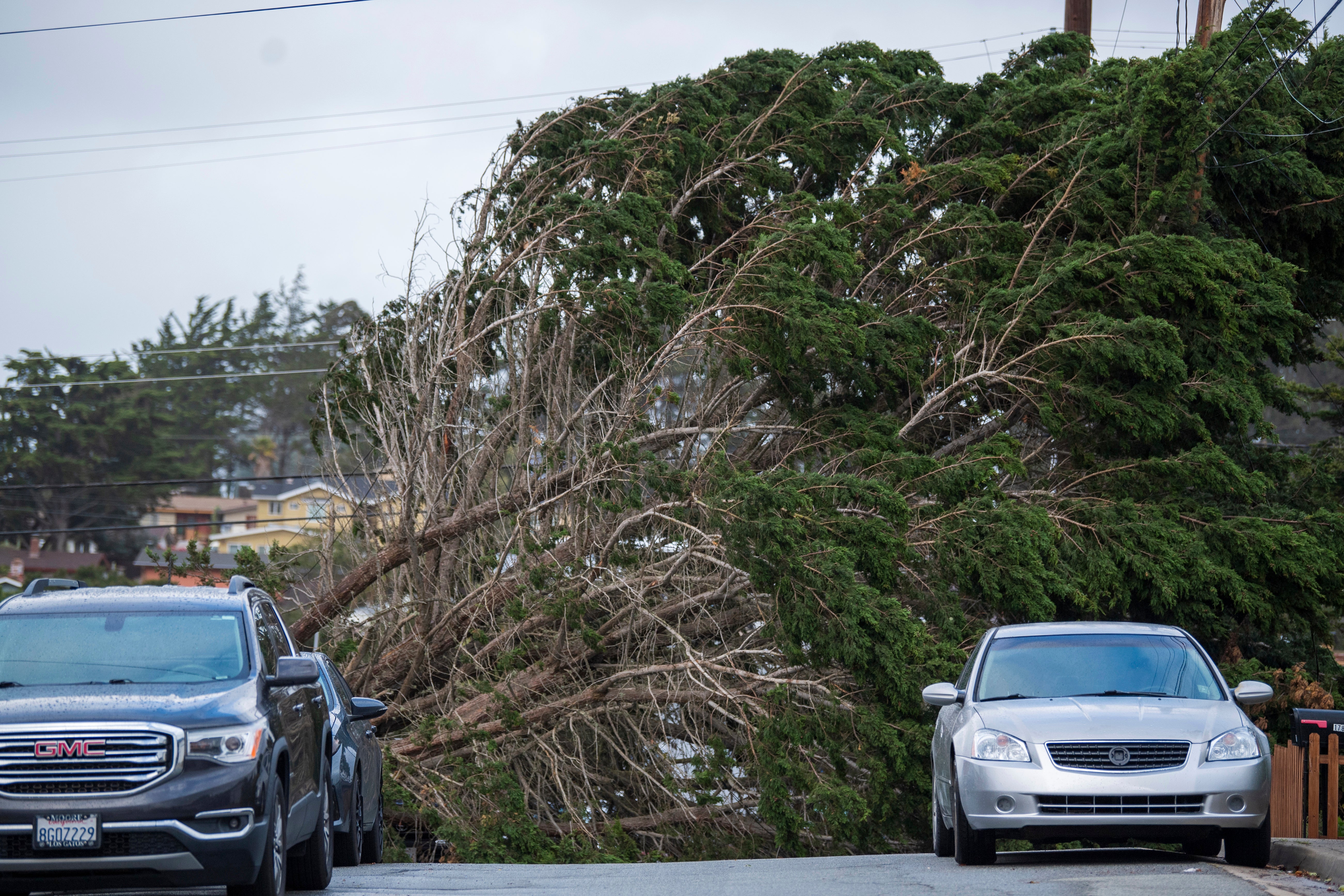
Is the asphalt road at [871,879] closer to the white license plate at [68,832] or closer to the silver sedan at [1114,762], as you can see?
the silver sedan at [1114,762]

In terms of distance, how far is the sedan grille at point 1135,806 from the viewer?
8.29 metres

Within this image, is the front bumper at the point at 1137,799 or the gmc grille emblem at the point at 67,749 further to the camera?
the front bumper at the point at 1137,799

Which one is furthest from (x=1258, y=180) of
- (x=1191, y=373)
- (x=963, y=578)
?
(x=963, y=578)

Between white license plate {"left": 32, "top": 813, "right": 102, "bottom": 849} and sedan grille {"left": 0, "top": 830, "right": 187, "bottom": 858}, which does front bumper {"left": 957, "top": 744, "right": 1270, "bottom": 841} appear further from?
white license plate {"left": 32, "top": 813, "right": 102, "bottom": 849}

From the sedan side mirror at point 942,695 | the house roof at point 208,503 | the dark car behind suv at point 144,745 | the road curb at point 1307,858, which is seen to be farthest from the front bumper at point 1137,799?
the house roof at point 208,503

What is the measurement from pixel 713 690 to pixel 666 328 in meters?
A: 5.07

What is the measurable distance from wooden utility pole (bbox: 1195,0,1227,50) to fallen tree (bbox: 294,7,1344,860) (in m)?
0.51

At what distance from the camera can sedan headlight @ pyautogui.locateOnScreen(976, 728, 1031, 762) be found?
8516 mm

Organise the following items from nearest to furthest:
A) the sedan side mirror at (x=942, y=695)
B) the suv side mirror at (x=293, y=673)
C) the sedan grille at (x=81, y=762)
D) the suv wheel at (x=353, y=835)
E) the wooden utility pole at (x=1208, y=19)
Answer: the sedan grille at (x=81, y=762) < the suv side mirror at (x=293, y=673) < the sedan side mirror at (x=942, y=695) < the suv wheel at (x=353, y=835) < the wooden utility pole at (x=1208, y=19)

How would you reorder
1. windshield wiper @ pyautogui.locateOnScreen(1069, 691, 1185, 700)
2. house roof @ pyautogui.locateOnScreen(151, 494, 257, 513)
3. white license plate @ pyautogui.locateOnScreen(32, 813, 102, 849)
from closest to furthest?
white license plate @ pyautogui.locateOnScreen(32, 813, 102, 849)
windshield wiper @ pyautogui.locateOnScreen(1069, 691, 1185, 700)
house roof @ pyautogui.locateOnScreen(151, 494, 257, 513)

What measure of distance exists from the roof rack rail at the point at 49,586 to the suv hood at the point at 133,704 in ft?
3.37

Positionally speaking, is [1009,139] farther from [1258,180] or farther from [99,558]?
[99,558]

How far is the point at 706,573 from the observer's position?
17000mm

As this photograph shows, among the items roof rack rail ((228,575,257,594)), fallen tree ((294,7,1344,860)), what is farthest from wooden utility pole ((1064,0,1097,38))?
roof rack rail ((228,575,257,594))
